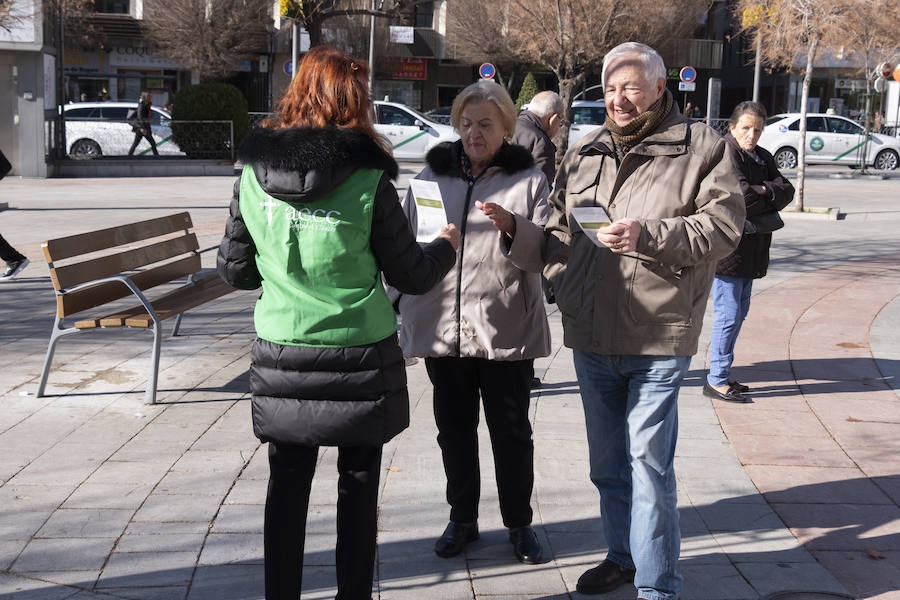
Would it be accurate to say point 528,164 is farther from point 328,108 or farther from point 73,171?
point 73,171

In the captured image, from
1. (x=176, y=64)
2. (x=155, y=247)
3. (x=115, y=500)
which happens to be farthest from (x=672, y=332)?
(x=176, y=64)

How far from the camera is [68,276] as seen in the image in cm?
611

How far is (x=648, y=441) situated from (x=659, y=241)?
0.67 m

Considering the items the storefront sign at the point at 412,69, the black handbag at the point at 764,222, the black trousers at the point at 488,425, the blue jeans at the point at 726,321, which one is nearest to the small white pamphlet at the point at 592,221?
the black trousers at the point at 488,425

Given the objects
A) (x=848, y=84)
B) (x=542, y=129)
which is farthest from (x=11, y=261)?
(x=848, y=84)

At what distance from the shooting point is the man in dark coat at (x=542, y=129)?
21.2ft

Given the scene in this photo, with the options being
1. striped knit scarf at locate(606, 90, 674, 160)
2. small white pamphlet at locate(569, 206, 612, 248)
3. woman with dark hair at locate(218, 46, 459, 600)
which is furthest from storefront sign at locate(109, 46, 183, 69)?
small white pamphlet at locate(569, 206, 612, 248)

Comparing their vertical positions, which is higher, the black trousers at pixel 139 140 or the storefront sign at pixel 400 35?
the storefront sign at pixel 400 35

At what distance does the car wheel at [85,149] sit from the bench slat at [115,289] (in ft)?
60.2

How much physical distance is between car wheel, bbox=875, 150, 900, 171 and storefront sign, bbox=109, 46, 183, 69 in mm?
28111

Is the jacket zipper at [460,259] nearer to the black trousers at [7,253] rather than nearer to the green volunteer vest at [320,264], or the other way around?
the green volunteer vest at [320,264]

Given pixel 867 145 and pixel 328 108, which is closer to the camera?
pixel 328 108

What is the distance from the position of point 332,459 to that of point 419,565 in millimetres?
1228

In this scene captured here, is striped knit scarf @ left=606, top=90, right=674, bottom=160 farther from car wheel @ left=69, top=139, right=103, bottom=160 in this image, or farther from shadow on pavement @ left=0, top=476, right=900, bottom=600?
car wheel @ left=69, top=139, right=103, bottom=160
